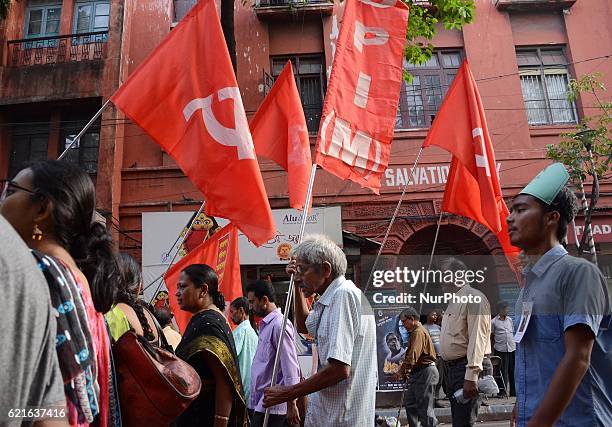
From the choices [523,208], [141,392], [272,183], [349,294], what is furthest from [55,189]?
[272,183]

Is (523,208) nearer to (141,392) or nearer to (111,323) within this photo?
(141,392)

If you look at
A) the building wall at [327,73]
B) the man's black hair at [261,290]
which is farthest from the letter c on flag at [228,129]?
the building wall at [327,73]

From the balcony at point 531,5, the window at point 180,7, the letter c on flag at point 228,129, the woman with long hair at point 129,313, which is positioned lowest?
the woman with long hair at point 129,313

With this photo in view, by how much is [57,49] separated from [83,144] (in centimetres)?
231

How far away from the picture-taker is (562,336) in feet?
5.65

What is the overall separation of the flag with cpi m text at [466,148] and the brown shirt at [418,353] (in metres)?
1.36

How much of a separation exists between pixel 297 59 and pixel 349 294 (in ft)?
33.1

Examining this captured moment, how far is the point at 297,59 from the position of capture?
461 inches

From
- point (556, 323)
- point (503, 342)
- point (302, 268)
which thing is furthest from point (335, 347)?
point (503, 342)

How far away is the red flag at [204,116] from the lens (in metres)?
3.37

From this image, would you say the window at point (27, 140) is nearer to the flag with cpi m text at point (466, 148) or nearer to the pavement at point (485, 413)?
the pavement at point (485, 413)

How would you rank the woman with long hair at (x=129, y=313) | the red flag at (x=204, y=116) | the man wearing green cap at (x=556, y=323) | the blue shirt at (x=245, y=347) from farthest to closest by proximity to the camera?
the blue shirt at (x=245, y=347)
the red flag at (x=204, y=116)
the woman with long hair at (x=129, y=313)
the man wearing green cap at (x=556, y=323)

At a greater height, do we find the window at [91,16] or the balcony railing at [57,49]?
the window at [91,16]

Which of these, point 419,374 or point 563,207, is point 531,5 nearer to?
point 419,374
